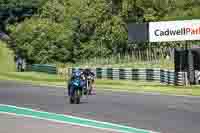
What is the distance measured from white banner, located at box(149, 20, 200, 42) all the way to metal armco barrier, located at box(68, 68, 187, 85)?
2357 mm

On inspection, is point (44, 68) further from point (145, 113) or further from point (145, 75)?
point (145, 113)

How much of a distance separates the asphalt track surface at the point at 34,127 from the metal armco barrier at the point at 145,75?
2350cm

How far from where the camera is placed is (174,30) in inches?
1740

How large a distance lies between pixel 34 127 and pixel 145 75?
31884 mm

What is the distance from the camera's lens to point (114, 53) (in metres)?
79.9

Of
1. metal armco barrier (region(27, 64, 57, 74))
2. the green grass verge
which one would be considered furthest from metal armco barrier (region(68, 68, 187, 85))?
metal armco barrier (region(27, 64, 57, 74))

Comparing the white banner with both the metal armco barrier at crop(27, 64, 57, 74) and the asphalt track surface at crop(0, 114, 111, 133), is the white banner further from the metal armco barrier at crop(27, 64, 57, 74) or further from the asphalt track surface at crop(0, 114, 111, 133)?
the asphalt track surface at crop(0, 114, 111, 133)

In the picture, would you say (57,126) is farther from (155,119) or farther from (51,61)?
(51,61)

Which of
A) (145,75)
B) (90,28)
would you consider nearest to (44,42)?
(90,28)

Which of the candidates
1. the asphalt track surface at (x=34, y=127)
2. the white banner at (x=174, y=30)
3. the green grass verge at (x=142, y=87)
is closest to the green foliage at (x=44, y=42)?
the green grass verge at (x=142, y=87)

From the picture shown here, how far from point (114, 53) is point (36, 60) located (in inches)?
447

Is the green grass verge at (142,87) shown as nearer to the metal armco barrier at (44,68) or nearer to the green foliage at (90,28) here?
the metal armco barrier at (44,68)

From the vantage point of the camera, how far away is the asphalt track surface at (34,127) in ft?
47.0

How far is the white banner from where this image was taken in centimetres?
4338
